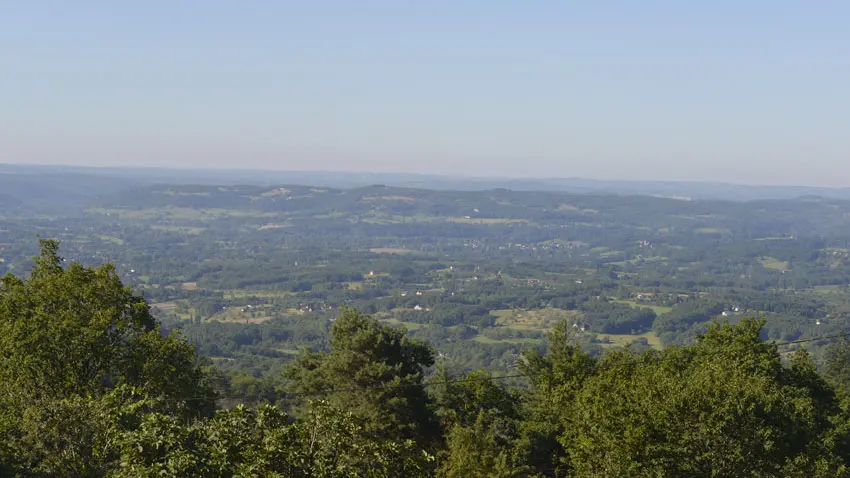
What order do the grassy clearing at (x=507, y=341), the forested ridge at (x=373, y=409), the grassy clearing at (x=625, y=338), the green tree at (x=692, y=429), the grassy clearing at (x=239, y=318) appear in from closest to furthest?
the forested ridge at (x=373, y=409) < the green tree at (x=692, y=429) < the grassy clearing at (x=625, y=338) < the grassy clearing at (x=507, y=341) < the grassy clearing at (x=239, y=318)

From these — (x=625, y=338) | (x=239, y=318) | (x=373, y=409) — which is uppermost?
(x=373, y=409)

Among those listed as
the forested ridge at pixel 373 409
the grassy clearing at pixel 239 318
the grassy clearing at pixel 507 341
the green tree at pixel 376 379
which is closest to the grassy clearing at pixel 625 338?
the grassy clearing at pixel 507 341

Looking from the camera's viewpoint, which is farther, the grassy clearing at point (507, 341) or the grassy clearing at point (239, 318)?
the grassy clearing at point (239, 318)

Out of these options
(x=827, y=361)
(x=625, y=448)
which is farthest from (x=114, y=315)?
(x=827, y=361)

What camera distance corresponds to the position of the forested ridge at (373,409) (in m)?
13.0

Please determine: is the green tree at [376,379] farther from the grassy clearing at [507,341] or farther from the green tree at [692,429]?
the grassy clearing at [507,341]

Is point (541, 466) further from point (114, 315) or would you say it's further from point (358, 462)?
point (358, 462)

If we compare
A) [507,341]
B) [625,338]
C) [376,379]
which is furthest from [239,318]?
[376,379]

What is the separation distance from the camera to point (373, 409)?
1238 inches

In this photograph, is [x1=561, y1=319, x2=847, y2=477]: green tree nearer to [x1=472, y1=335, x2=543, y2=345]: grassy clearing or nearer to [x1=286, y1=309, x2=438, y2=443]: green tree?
[x1=286, y1=309, x2=438, y2=443]: green tree

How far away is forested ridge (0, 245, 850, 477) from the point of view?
13016mm

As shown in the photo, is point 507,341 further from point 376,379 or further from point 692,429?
point 692,429

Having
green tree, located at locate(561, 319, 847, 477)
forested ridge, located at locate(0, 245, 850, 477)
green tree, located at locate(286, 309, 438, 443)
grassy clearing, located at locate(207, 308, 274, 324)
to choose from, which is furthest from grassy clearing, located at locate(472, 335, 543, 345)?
green tree, located at locate(561, 319, 847, 477)

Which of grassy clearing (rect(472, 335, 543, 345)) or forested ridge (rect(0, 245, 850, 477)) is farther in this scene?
grassy clearing (rect(472, 335, 543, 345))
